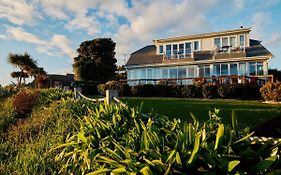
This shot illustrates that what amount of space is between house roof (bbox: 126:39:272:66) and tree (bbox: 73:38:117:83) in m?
9.15

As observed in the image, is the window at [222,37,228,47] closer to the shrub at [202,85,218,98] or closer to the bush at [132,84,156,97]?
the bush at [132,84,156,97]

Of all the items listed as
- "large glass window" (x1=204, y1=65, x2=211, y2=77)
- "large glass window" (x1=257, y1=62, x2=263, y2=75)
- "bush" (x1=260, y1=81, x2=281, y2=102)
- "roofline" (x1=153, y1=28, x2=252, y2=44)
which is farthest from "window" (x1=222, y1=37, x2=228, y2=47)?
"bush" (x1=260, y1=81, x2=281, y2=102)

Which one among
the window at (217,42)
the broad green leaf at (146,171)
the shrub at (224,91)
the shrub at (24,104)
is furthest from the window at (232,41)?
the broad green leaf at (146,171)

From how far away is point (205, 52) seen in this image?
3155cm

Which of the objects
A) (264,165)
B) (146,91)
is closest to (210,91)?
(146,91)

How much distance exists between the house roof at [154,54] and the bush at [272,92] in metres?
12.6

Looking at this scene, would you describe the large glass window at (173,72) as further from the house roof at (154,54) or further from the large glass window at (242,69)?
the large glass window at (242,69)

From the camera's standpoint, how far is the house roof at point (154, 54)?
2835 centimetres

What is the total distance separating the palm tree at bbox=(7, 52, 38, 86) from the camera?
126ft

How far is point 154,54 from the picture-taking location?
35.1m

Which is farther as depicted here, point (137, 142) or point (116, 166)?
point (137, 142)

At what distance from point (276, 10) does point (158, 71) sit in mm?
22974

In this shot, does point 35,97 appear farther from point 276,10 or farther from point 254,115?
point 276,10

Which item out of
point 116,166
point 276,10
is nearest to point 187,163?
point 116,166
